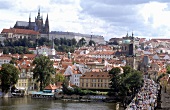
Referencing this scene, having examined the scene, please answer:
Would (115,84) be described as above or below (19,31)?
below

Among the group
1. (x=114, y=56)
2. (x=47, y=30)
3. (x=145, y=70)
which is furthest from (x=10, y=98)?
(x=47, y=30)

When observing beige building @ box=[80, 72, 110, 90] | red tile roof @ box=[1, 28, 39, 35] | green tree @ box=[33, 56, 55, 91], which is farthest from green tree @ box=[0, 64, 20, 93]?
red tile roof @ box=[1, 28, 39, 35]

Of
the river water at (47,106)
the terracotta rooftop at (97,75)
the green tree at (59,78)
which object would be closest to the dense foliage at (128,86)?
the river water at (47,106)

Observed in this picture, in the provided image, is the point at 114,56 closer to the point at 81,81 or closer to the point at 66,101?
the point at 81,81

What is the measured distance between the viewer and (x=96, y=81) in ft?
219

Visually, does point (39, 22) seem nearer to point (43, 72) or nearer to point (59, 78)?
point (59, 78)

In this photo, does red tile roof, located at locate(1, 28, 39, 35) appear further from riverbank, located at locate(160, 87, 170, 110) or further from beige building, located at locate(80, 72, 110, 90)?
riverbank, located at locate(160, 87, 170, 110)

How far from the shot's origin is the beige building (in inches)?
2613

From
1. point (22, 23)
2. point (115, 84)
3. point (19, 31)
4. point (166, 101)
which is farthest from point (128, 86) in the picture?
point (22, 23)

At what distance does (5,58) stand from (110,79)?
4401 centimetres

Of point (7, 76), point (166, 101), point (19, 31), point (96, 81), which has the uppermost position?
point (19, 31)

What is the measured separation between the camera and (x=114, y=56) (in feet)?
422

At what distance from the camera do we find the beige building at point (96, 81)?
66375mm

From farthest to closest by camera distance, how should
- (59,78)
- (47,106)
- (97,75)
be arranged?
(59,78) → (97,75) → (47,106)
